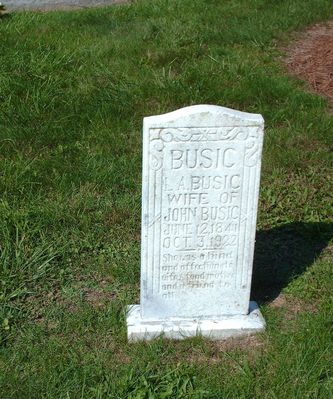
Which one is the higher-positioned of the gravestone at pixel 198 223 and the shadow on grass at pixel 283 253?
the gravestone at pixel 198 223

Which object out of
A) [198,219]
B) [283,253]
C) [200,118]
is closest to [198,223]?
[198,219]

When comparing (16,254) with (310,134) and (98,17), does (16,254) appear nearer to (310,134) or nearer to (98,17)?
(310,134)

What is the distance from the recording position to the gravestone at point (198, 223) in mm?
3143

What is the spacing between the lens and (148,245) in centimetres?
339

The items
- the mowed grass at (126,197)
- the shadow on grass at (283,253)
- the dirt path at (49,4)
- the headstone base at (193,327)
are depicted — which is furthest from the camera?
the dirt path at (49,4)

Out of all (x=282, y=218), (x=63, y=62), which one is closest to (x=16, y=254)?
(x=282, y=218)

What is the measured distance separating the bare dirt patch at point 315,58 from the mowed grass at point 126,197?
17 cm

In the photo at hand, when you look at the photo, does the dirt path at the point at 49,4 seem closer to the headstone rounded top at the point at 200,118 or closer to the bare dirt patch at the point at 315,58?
the bare dirt patch at the point at 315,58

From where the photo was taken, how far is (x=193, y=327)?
3.54 m

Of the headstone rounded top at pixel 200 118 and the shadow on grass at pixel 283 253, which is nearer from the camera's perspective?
the headstone rounded top at pixel 200 118

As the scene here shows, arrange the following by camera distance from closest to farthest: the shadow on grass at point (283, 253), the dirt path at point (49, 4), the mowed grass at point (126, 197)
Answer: the mowed grass at point (126, 197) < the shadow on grass at point (283, 253) < the dirt path at point (49, 4)

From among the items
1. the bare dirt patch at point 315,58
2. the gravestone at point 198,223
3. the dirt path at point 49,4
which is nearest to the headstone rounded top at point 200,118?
the gravestone at point 198,223

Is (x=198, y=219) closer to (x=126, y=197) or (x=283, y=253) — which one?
(x=283, y=253)

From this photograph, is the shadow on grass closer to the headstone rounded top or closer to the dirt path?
the headstone rounded top
